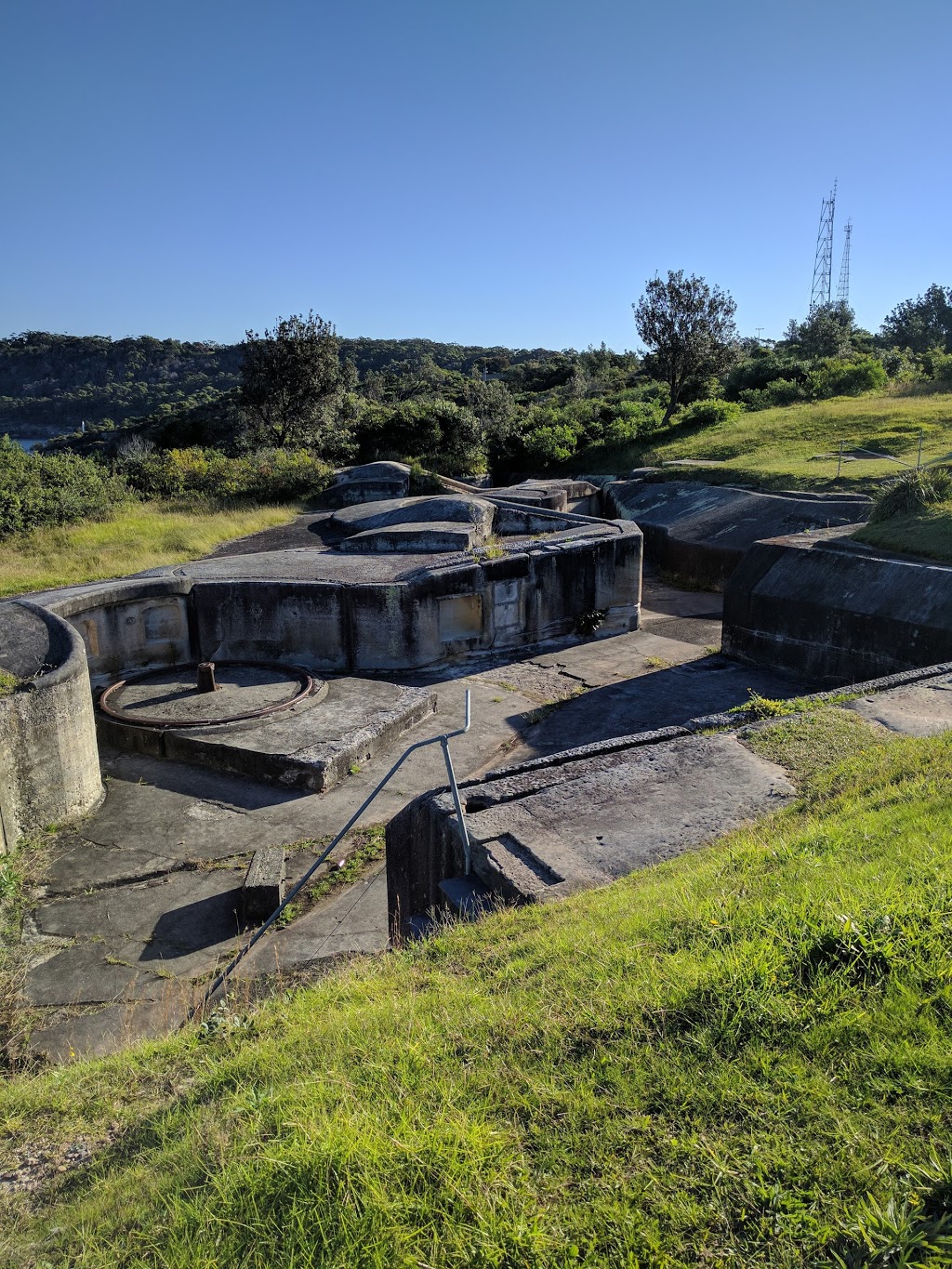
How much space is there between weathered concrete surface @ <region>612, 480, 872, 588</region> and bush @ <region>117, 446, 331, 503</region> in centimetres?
799

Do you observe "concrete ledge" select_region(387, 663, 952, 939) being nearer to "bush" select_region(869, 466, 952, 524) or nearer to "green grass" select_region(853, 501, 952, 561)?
"green grass" select_region(853, 501, 952, 561)

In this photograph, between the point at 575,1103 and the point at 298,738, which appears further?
the point at 298,738

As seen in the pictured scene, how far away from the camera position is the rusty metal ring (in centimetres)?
836

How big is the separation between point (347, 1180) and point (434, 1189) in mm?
214

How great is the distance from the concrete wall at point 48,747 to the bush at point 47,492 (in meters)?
8.58

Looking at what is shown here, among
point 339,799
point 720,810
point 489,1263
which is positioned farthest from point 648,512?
point 489,1263

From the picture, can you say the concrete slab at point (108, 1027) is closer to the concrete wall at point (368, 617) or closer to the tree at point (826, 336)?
the concrete wall at point (368, 617)

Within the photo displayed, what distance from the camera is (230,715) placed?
8.59 meters

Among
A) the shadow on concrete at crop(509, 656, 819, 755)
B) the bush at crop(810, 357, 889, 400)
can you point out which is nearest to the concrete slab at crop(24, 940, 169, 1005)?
the shadow on concrete at crop(509, 656, 819, 755)

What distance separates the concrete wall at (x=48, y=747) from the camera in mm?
6570

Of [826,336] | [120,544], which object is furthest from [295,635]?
[826,336]

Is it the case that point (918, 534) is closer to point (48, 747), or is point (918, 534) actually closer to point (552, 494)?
point (48, 747)

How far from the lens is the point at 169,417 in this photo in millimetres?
37562

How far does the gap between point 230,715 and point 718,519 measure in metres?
10.9
